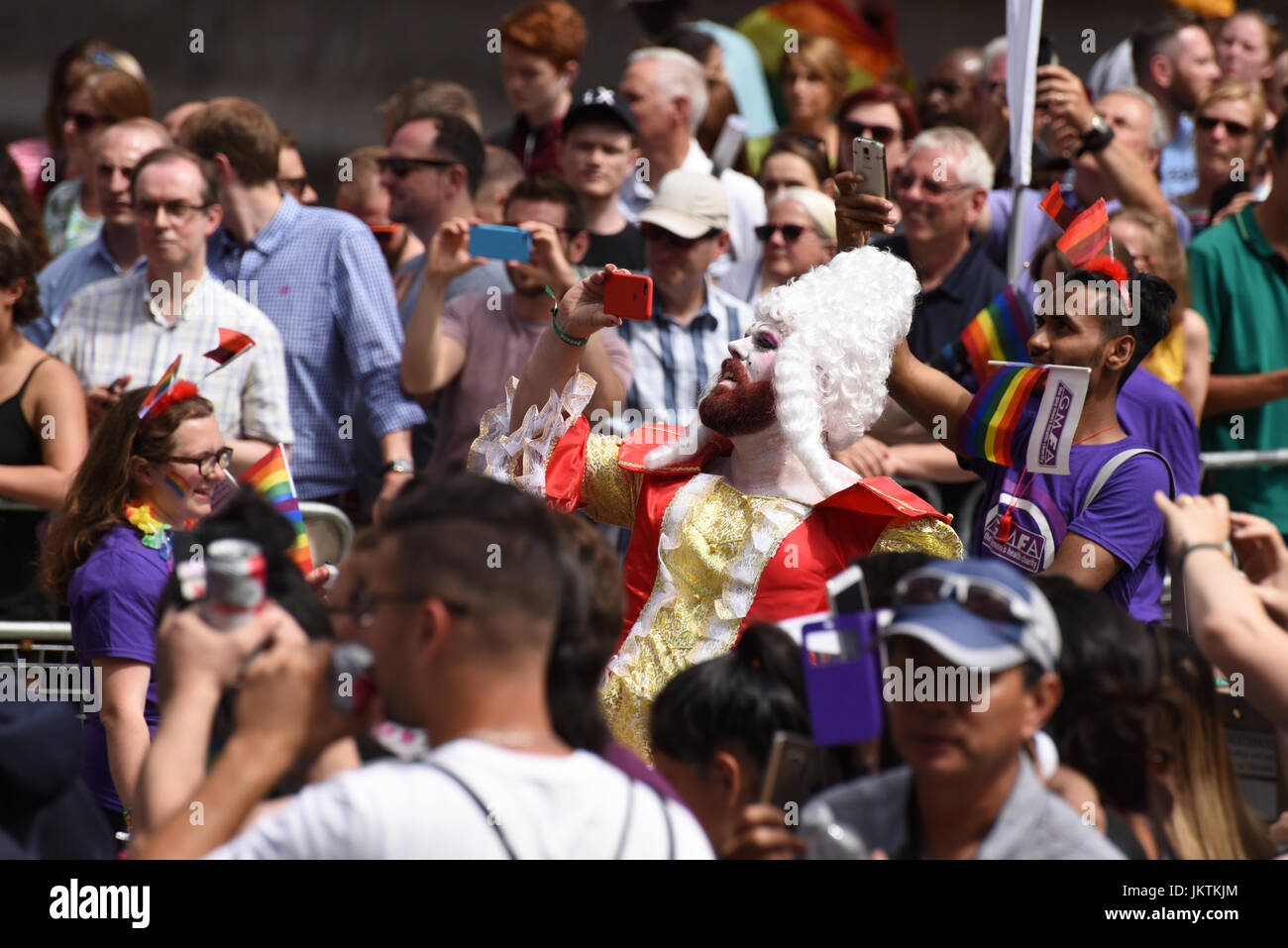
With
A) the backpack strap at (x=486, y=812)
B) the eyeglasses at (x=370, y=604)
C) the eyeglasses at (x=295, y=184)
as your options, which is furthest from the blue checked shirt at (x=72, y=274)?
the backpack strap at (x=486, y=812)

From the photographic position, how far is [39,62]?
11055 mm

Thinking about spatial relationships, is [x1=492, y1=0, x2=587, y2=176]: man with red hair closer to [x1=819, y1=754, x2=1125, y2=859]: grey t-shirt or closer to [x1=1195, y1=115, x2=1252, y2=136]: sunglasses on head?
[x1=1195, y1=115, x2=1252, y2=136]: sunglasses on head

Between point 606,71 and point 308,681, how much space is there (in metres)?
10.3

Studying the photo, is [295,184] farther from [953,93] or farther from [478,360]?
[953,93]

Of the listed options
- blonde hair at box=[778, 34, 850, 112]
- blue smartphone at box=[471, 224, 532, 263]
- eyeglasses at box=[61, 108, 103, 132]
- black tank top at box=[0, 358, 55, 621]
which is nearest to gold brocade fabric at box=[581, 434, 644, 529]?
blue smartphone at box=[471, 224, 532, 263]

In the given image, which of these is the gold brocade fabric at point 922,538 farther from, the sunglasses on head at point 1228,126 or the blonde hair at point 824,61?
the blonde hair at point 824,61

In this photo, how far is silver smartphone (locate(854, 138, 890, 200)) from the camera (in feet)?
12.2

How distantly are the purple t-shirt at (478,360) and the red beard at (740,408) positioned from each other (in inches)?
60.6

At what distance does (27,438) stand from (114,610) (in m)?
1.40

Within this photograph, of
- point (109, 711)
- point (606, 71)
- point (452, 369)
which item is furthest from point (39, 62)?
point (109, 711)

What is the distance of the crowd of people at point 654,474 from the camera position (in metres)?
2.16

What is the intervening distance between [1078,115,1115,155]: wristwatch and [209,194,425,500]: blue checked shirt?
2435 millimetres

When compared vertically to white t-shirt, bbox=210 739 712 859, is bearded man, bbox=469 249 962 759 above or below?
above
